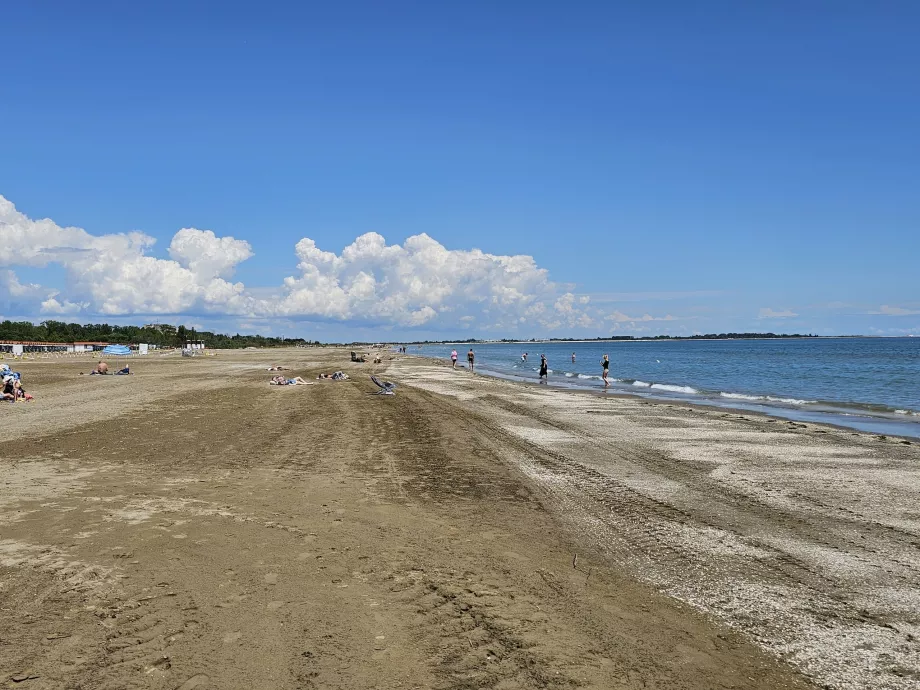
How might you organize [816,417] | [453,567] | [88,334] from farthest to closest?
1. [88,334]
2. [816,417]
3. [453,567]

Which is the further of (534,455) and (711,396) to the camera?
(711,396)

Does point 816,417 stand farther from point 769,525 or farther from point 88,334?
point 88,334

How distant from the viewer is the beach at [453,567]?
415 cm

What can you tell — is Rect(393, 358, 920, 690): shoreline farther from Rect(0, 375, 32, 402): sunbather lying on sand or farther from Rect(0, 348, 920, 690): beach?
Rect(0, 375, 32, 402): sunbather lying on sand

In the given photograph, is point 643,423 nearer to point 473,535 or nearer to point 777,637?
point 473,535

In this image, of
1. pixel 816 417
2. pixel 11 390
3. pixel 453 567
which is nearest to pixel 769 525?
pixel 453 567

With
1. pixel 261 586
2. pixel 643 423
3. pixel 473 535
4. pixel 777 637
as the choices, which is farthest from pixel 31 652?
pixel 643 423

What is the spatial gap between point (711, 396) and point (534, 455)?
72.5ft

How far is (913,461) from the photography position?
1235 centimetres

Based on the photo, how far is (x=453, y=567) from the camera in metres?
5.96

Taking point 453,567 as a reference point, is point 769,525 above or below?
below

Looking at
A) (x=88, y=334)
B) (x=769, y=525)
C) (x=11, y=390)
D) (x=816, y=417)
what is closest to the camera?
(x=769, y=525)

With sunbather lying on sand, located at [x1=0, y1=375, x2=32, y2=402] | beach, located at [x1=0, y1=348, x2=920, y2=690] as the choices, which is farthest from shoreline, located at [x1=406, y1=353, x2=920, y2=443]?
sunbather lying on sand, located at [x1=0, y1=375, x2=32, y2=402]

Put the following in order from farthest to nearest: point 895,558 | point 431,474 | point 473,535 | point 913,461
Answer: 1. point 913,461
2. point 431,474
3. point 473,535
4. point 895,558
